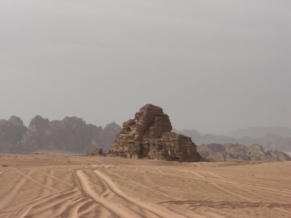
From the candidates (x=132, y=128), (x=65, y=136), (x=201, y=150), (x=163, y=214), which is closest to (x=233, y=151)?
(x=201, y=150)

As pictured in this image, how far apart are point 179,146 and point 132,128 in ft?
16.3

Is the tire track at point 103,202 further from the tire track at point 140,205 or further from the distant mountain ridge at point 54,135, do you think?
the distant mountain ridge at point 54,135

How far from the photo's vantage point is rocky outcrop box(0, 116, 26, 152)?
163 feet

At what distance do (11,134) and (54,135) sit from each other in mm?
7649

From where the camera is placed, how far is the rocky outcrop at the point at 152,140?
74.1ft

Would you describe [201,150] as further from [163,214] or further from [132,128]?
[163,214]

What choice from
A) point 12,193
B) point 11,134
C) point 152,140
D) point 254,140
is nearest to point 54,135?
point 11,134

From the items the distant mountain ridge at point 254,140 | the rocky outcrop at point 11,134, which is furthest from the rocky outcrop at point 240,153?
the distant mountain ridge at point 254,140

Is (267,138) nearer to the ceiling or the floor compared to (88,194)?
nearer to the ceiling

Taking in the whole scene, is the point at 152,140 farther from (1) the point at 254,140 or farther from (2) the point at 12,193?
(1) the point at 254,140

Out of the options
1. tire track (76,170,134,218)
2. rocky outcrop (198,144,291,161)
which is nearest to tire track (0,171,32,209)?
tire track (76,170,134,218)

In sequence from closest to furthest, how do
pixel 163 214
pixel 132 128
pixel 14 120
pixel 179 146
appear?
pixel 163 214, pixel 179 146, pixel 132 128, pixel 14 120

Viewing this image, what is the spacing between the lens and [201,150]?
47.7m

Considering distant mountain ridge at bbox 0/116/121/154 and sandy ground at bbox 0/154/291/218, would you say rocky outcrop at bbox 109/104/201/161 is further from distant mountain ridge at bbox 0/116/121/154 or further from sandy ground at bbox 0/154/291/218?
distant mountain ridge at bbox 0/116/121/154
